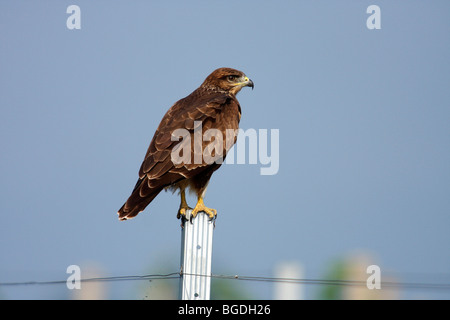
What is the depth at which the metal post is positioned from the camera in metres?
5.10

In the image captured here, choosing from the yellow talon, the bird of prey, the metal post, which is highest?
the bird of prey

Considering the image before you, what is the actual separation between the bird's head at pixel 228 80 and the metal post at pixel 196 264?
4.50 m

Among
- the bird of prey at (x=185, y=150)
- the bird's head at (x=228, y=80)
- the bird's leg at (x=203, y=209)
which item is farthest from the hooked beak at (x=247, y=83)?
the bird's leg at (x=203, y=209)

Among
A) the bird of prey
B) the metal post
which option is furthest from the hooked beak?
the metal post

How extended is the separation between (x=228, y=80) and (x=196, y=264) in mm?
4817

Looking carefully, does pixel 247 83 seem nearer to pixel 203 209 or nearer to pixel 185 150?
pixel 185 150

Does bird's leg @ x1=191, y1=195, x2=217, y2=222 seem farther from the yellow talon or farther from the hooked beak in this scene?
the hooked beak

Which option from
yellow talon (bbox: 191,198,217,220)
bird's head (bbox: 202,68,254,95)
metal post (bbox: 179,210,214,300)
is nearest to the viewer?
metal post (bbox: 179,210,214,300)

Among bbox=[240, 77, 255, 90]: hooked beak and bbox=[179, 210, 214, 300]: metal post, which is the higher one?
bbox=[240, 77, 255, 90]: hooked beak

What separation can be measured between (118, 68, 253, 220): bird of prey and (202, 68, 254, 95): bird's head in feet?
1.28

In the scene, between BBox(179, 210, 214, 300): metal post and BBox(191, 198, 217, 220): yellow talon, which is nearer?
BBox(179, 210, 214, 300): metal post

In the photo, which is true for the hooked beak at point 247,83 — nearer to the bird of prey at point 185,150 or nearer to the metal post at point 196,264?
the bird of prey at point 185,150
